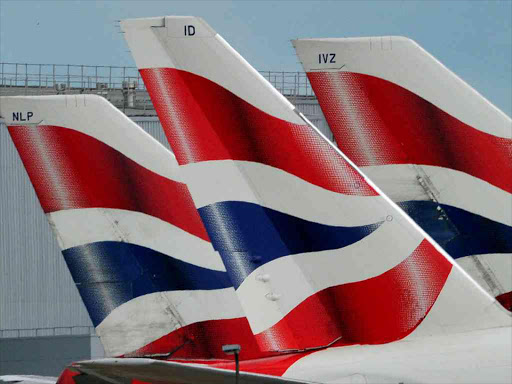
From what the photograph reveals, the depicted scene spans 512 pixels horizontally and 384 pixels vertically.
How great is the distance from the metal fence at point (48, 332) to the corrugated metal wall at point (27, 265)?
37 mm

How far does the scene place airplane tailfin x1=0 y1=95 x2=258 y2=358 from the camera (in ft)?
50.4

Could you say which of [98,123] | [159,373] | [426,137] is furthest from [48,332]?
Answer: [159,373]

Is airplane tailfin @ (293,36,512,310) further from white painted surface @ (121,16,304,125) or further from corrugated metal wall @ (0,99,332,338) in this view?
corrugated metal wall @ (0,99,332,338)

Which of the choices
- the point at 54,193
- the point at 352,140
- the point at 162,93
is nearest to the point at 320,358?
the point at 162,93

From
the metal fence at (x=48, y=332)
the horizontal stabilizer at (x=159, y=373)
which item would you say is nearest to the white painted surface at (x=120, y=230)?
the horizontal stabilizer at (x=159, y=373)

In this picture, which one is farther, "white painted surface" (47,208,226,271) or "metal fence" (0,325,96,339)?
"metal fence" (0,325,96,339)

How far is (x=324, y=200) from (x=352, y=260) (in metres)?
0.59

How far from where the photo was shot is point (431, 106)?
1223 cm

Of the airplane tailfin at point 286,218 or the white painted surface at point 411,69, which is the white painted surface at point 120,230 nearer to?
the white painted surface at point 411,69

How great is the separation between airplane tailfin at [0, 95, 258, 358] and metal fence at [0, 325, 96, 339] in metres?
21.4

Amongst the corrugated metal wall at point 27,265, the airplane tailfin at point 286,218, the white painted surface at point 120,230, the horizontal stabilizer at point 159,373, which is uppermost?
the corrugated metal wall at point 27,265

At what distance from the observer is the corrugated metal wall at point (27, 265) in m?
36.3

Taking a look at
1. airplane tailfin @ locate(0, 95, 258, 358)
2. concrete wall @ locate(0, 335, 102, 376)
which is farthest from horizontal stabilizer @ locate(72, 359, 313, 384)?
concrete wall @ locate(0, 335, 102, 376)

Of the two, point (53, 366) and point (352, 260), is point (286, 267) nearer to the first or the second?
point (352, 260)
